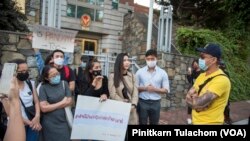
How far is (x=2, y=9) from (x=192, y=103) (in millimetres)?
7017

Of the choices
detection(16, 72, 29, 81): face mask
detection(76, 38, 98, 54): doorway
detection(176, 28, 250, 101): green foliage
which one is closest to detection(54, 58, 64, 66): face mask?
detection(16, 72, 29, 81): face mask

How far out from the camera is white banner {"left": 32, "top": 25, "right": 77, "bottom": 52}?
264 inches

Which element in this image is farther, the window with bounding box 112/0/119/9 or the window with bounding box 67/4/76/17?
the window with bounding box 112/0/119/9

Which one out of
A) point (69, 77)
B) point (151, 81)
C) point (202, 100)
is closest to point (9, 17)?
point (69, 77)

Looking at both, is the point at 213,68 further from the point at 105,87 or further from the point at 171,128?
the point at 105,87

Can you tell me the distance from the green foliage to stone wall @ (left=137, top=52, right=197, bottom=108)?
56.5 inches

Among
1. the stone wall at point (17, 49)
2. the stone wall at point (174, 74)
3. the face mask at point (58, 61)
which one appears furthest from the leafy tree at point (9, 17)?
the face mask at point (58, 61)

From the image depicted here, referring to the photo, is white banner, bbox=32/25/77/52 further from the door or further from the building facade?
the door

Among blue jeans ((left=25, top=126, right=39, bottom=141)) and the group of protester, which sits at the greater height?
the group of protester

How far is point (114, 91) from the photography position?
525 centimetres

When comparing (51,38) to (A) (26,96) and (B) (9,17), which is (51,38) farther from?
(B) (9,17)

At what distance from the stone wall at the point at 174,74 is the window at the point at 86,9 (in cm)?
1008

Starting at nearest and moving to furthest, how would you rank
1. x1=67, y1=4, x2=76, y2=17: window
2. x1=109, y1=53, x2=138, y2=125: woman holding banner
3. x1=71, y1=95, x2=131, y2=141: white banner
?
1. x1=71, y1=95, x2=131, y2=141: white banner
2. x1=109, y1=53, x2=138, y2=125: woman holding banner
3. x1=67, y1=4, x2=76, y2=17: window

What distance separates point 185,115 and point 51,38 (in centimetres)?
533
